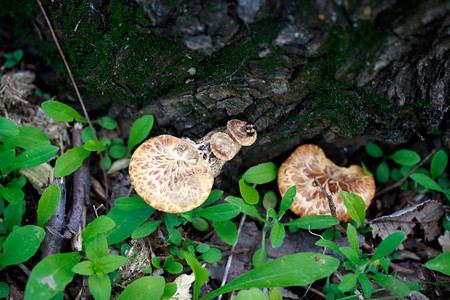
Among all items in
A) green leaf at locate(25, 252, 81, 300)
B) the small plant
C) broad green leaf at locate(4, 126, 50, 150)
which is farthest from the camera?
the small plant

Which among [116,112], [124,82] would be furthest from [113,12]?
[116,112]

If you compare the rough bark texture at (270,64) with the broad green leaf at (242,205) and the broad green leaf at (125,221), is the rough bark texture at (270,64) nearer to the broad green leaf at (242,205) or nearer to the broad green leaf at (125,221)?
the broad green leaf at (242,205)

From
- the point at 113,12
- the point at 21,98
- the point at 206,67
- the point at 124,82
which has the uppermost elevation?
the point at 113,12

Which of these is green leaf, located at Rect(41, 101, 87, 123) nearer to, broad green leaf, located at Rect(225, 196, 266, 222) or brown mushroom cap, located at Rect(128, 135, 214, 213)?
brown mushroom cap, located at Rect(128, 135, 214, 213)

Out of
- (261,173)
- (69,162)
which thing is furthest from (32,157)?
(261,173)

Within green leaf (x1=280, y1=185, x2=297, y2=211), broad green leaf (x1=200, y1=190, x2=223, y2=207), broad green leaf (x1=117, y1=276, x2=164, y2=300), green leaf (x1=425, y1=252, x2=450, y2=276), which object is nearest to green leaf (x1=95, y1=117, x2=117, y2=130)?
broad green leaf (x1=200, y1=190, x2=223, y2=207)

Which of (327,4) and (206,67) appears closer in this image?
(327,4)

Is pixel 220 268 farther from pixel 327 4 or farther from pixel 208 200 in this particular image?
pixel 327 4

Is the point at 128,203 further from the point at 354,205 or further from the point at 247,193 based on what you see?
the point at 354,205
